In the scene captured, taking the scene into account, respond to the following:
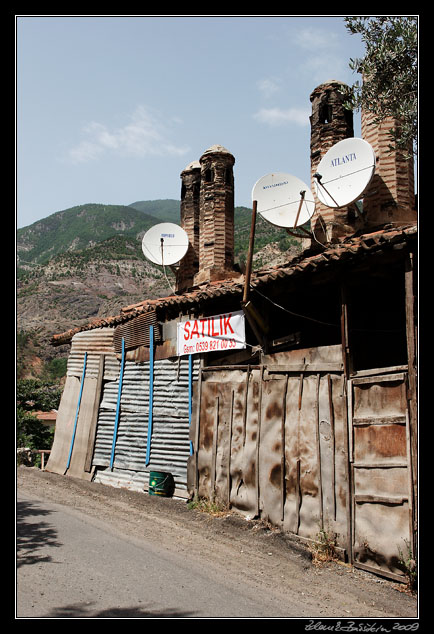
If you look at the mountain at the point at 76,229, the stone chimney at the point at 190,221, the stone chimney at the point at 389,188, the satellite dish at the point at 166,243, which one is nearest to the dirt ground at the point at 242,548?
the satellite dish at the point at 166,243

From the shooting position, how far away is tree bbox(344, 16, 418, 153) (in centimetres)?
Answer: 868

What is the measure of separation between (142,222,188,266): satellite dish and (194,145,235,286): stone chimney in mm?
953

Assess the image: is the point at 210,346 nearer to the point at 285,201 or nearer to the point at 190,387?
the point at 190,387

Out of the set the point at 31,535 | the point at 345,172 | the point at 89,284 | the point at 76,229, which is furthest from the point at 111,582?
the point at 76,229

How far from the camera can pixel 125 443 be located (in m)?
13.4

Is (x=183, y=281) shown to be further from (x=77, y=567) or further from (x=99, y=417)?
(x=77, y=567)

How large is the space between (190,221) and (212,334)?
7.50 metres

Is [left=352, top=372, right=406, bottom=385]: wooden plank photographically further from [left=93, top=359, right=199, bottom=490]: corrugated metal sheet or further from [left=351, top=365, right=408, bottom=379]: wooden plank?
[left=93, top=359, right=199, bottom=490]: corrugated metal sheet

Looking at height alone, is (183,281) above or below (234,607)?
above

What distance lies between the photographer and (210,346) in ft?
38.1

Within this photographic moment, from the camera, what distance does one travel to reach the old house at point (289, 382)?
790 centimetres

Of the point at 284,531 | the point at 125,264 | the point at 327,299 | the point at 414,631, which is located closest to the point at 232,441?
the point at 284,531

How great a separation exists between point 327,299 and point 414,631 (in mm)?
6738

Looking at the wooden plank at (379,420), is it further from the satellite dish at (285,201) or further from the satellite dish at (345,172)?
the satellite dish at (285,201)
